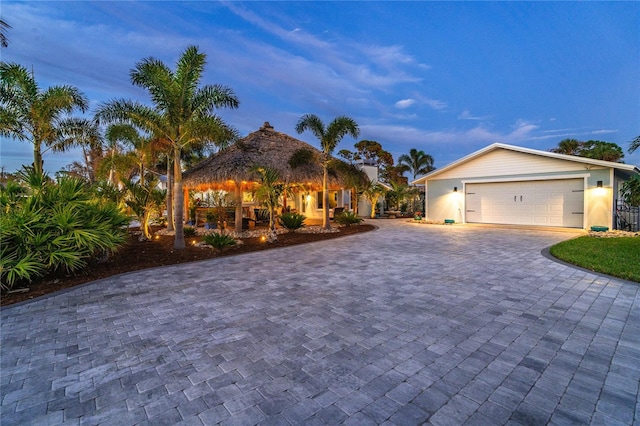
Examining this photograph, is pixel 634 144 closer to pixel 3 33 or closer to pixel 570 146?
pixel 3 33

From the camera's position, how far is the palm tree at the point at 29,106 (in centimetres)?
908

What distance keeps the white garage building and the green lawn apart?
386 cm

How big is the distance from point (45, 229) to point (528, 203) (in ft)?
58.6

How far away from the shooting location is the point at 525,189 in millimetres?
14273

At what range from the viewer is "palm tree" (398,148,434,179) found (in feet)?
109

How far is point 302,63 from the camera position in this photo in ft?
66.5

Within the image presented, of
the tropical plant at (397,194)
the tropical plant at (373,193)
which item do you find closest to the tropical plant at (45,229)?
the tropical plant at (373,193)

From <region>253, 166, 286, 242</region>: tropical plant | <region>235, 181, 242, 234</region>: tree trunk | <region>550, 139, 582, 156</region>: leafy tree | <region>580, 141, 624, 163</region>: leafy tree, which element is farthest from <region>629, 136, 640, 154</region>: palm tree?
<region>550, 139, 582, 156</region>: leafy tree

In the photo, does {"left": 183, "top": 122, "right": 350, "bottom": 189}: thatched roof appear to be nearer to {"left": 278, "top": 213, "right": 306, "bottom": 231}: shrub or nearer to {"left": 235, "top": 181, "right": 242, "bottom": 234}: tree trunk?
{"left": 235, "top": 181, "right": 242, "bottom": 234}: tree trunk

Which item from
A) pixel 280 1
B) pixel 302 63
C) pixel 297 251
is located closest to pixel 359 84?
pixel 302 63

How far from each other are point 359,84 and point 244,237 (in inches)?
804

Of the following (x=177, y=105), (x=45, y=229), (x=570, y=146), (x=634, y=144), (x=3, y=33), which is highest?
(x=570, y=146)

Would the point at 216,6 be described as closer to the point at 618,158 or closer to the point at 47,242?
the point at 47,242

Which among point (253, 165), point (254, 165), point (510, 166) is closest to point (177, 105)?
point (254, 165)
